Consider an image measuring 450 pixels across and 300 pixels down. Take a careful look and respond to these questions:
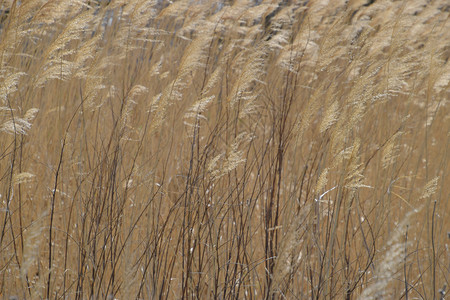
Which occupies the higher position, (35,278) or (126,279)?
(126,279)

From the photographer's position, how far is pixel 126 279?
1.35m

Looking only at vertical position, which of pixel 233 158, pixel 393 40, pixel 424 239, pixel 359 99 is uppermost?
pixel 393 40

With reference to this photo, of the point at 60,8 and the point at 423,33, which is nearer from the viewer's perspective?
the point at 60,8

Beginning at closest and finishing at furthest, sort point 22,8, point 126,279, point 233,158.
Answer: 1. point 126,279
2. point 233,158
3. point 22,8

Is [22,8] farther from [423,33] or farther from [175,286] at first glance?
[423,33]

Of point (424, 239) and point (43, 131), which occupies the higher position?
point (43, 131)

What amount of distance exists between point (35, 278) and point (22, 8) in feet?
3.51

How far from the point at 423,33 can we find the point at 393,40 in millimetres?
2609

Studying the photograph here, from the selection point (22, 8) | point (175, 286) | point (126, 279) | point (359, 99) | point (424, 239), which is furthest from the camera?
point (424, 239)

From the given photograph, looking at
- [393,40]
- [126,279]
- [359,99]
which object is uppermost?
[393,40]

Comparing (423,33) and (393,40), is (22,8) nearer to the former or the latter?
(393,40)

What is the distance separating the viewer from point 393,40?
2182mm

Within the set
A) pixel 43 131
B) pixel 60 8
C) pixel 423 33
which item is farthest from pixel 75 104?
pixel 423 33

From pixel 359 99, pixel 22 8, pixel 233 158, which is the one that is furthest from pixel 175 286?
pixel 22 8
